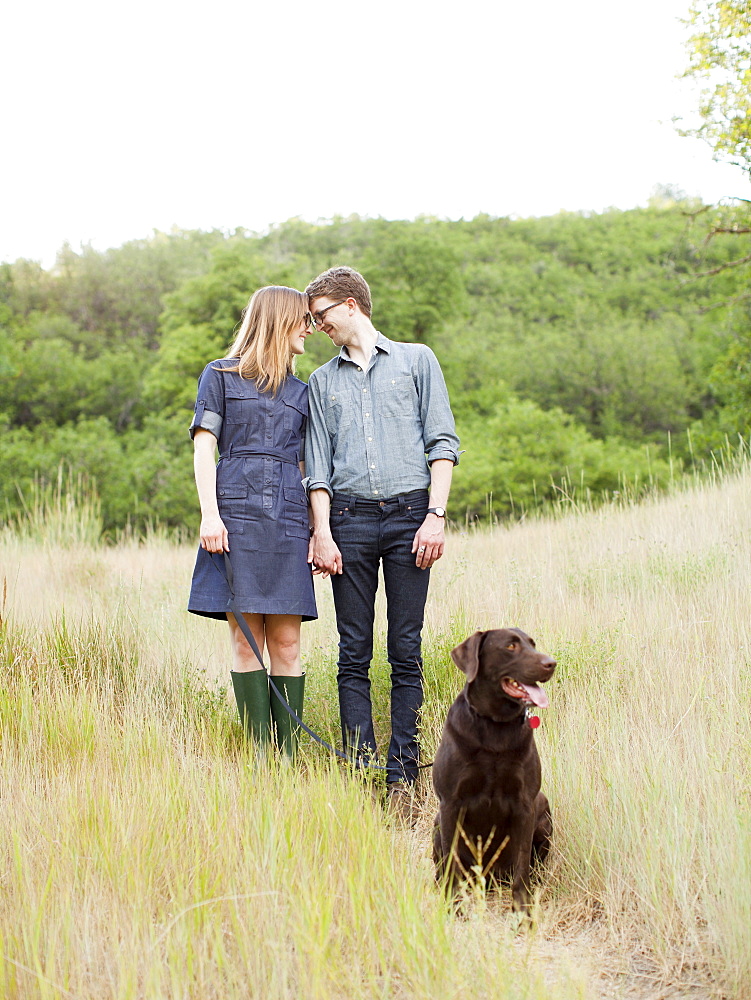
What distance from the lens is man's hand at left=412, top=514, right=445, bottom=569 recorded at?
364 cm

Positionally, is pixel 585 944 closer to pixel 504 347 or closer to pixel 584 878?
pixel 584 878

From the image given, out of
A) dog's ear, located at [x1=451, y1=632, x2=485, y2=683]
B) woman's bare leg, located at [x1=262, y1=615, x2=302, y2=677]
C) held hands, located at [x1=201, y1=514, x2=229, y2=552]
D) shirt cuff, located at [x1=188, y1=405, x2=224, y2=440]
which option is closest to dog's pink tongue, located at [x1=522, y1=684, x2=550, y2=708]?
dog's ear, located at [x1=451, y1=632, x2=485, y2=683]

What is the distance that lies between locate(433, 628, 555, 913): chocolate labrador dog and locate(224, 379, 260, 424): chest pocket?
1.40 meters

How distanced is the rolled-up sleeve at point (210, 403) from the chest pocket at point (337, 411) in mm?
462

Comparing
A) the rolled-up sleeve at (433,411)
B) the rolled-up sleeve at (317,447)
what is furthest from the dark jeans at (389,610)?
the rolled-up sleeve at (433,411)

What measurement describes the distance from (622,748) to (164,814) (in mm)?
1860

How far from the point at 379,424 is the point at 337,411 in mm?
201

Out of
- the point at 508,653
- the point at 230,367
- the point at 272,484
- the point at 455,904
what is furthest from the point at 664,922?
the point at 230,367

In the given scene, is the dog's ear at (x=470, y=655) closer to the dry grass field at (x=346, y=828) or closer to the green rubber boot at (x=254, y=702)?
the dry grass field at (x=346, y=828)

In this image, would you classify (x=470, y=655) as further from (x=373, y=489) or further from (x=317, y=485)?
(x=317, y=485)

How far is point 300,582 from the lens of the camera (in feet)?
12.1

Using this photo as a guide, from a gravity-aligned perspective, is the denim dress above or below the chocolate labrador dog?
above

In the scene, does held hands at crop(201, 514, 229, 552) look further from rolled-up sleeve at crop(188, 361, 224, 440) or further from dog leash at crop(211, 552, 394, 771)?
rolled-up sleeve at crop(188, 361, 224, 440)

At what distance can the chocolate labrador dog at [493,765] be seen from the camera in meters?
2.84
